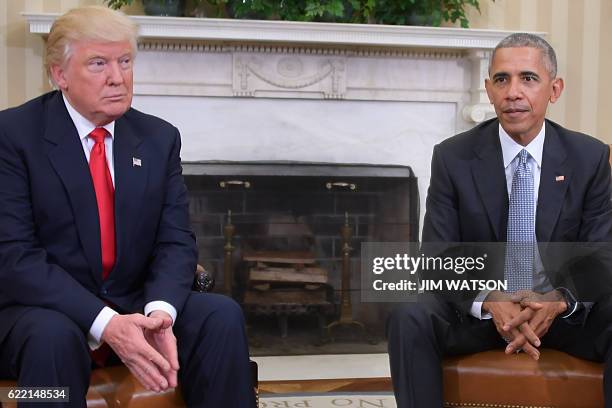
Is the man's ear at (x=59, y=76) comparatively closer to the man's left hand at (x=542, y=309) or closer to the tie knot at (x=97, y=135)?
the tie knot at (x=97, y=135)

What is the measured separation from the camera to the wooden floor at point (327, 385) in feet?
10.4

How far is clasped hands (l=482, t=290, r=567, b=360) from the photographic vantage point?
6.50 ft

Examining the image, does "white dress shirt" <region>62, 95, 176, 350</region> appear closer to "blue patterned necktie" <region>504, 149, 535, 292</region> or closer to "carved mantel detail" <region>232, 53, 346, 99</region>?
"blue patterned necktie" <region>504, 149, 535, 292</region>

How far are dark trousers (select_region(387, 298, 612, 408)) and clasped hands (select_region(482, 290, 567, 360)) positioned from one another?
5cm

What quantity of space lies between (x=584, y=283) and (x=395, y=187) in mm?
1957

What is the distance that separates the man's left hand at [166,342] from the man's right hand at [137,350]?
0.02m

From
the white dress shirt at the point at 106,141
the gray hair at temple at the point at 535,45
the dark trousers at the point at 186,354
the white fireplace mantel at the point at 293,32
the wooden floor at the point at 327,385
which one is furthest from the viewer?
the white fireplace mantel at the point at 293,32

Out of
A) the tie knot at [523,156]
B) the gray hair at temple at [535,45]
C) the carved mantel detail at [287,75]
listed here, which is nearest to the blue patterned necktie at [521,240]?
the tie knot at [523,156]

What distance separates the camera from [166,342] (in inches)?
69.6

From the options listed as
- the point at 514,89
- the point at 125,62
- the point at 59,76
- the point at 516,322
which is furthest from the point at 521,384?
the point at 59,76

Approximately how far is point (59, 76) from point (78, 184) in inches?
11.0

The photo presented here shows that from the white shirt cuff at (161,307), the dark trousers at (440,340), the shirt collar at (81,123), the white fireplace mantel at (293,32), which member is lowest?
the dark trousers at (440,340)

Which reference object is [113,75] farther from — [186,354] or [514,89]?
[514,89]

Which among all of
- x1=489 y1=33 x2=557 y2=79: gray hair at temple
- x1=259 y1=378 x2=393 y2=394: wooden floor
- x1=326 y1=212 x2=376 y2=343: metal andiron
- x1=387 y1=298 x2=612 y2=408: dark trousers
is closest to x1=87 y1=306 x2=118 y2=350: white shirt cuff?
x1=387 y1=298 x2=612 y2=408: dark trousers
